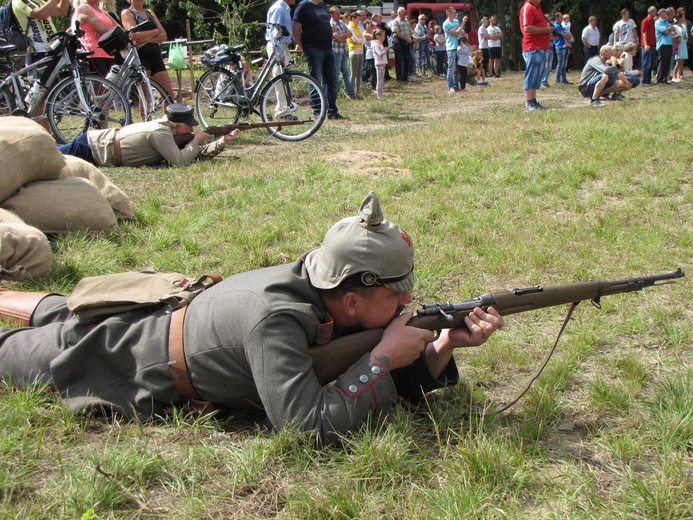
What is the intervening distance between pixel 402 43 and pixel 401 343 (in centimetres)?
2242

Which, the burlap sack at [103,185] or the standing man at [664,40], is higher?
the standing man at [664,40]

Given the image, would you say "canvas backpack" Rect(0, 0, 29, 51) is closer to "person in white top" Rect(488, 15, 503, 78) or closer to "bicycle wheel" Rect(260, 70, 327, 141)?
"bicycle wheel" Rect(260, 70, 327, 141)

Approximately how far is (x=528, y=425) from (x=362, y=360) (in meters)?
0.80

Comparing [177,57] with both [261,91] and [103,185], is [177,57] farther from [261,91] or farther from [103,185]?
[103,185]

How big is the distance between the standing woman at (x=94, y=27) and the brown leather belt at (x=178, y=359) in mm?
7887

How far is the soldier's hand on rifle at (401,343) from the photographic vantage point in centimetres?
284

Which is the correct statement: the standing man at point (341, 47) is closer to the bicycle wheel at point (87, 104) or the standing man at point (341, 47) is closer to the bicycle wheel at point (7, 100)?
the bicycle wheel at point (87, 104)

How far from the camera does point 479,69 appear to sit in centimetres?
2358

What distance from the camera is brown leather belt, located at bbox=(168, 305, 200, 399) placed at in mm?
2949

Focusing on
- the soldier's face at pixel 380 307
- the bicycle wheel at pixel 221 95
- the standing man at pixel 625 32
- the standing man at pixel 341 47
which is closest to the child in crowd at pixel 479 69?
the standing man at pixel 625 32

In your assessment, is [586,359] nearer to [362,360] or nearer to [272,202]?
[362,360]

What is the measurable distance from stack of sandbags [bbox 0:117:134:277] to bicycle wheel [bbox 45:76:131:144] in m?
3.59

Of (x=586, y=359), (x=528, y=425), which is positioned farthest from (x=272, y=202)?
(x=528, y=425)

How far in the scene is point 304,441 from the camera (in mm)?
2732
